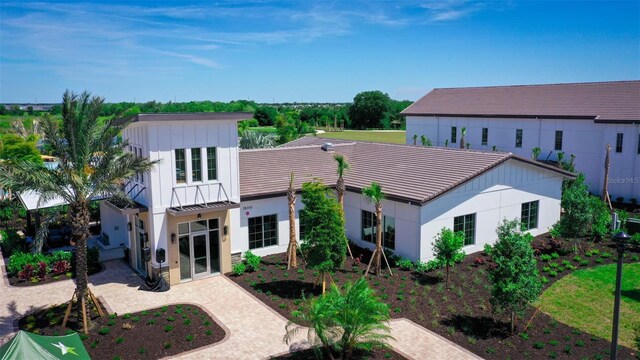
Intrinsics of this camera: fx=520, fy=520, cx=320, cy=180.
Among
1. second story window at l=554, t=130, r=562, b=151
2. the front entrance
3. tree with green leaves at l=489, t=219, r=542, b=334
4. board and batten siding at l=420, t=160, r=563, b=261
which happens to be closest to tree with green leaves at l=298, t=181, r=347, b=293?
board and batten siding at l=420, t=160, r=563, b=261

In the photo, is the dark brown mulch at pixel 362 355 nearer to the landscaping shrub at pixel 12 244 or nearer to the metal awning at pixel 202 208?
the metal awning at pixel 202 208

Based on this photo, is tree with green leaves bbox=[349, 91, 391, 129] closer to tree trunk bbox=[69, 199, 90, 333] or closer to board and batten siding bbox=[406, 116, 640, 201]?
board and batten siding bbox=[406, 116, 640, 201]

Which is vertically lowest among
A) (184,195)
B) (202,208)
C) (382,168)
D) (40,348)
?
(40,348)

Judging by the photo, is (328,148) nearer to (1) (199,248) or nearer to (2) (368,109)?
(1) (199,248)

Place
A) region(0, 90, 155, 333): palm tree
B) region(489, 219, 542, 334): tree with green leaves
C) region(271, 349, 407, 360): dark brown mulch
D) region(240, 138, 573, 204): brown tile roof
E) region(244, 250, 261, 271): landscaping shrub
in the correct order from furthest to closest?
region(240, 138, 573, 204): brown tile roof, region(244, 250, 261, 271): landscaping shrub, region(0, 90, 155, 333): palm tree, region(489, 219, 542, 334): tree with green leaves, region(271, 349, 407, 360): dark brown mulch

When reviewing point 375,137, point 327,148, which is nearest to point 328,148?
point 327,148

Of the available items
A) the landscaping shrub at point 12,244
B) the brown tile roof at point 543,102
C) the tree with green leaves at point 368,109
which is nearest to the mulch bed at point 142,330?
the landscaping shrub at point 12,244

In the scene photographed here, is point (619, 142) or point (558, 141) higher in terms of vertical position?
point (619, 142)
